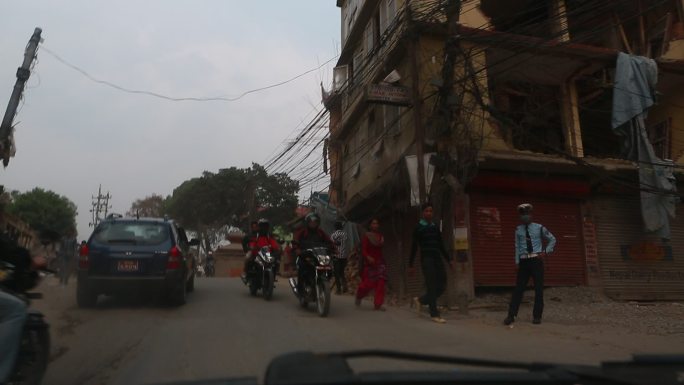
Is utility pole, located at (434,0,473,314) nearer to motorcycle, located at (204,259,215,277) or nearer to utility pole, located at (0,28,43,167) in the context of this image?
utility pole, located at (0,28,43,167)

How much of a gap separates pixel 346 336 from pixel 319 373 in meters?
5.21

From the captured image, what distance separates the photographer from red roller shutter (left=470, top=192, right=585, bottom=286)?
11.7 metres

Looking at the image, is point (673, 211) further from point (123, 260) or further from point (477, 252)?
point (123, 260)

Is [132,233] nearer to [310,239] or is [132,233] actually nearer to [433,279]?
[310,239]

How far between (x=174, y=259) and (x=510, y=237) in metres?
7.06

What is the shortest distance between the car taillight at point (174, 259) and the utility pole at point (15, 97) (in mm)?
6993

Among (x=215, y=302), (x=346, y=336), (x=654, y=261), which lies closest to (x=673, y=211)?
(x=654, y=261)

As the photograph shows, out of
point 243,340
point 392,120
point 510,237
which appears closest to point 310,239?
point 243,340

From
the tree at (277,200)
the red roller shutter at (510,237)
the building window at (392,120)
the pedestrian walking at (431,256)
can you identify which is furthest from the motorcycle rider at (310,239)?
the tree at (277,200)

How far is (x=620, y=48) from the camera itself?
47.0 feet

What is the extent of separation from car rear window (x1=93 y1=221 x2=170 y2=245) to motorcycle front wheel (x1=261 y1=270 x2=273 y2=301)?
2.05 m

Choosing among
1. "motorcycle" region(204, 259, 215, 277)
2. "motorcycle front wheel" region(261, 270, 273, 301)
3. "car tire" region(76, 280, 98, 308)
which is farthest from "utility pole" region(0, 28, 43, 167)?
"motorcycle" region(204, 259, 215, 277)

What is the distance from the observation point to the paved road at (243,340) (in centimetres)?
514

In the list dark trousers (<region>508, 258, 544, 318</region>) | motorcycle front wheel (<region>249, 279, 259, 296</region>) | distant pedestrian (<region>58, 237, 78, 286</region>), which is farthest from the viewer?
distant pedestrian (<region>58, 237, 78, 286</region>)
